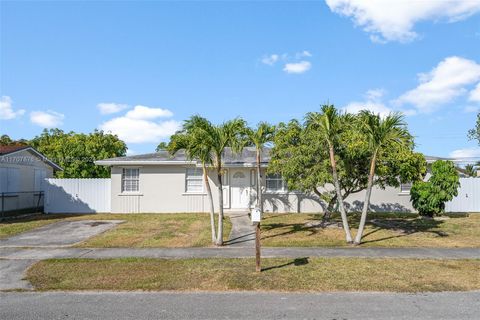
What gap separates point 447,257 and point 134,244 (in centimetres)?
898

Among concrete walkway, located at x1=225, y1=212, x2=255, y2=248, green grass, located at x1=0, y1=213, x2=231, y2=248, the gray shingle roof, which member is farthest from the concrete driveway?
concrete walkway, located at x1=225, y1=212, x2=255, y2=248

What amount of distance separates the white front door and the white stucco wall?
0.20 meters

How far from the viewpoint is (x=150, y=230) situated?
14.4 meters

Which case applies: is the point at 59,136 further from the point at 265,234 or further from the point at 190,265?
the point at 190,265

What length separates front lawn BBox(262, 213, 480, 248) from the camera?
1185 cm

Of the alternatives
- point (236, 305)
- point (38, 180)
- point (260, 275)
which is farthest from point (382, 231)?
point (38, 180)

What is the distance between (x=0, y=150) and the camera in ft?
70.8

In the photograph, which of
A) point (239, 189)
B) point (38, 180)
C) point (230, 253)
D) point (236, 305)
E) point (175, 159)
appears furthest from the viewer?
point (38, 180)

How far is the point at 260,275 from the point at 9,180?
1914 centimetres

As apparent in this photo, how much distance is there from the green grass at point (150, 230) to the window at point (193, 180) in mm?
1750

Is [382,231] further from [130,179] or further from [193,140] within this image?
[130,179]

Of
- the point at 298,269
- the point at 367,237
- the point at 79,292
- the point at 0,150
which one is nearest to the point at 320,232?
the point at 367,237

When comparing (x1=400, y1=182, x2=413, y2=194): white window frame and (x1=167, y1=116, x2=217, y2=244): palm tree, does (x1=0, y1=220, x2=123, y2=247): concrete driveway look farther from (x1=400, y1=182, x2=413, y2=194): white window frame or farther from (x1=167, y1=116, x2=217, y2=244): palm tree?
(x1=400, y1=182, x2=413, y2=194): white window frame

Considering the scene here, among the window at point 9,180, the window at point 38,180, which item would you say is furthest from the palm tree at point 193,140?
the window at point 38,180
